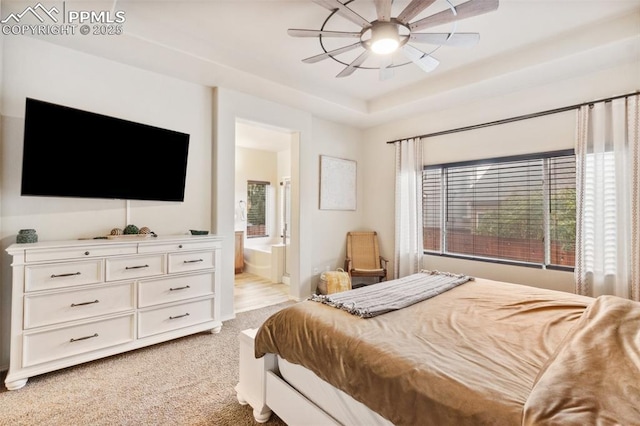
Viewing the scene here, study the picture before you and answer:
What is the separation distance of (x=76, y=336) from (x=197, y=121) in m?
2.35

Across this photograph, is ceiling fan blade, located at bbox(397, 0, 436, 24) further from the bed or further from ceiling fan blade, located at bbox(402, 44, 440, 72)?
the bed

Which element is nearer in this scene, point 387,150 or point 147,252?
point 147,252

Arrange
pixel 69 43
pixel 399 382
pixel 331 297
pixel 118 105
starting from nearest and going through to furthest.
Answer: pixel 399 382
pixel 331 297
pixel 69 43
pixel 118 105

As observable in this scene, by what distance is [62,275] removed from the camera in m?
2.28

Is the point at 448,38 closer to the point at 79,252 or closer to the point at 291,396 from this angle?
the point at 291,396

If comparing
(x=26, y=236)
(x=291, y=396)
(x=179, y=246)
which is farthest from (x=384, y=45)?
(x=26, y=236)

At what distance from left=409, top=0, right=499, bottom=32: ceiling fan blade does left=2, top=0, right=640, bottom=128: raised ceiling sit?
0.42 metres

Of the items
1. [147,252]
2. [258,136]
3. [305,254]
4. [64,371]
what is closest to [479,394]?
[147,252]

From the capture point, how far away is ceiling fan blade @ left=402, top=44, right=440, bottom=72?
238 centimetres

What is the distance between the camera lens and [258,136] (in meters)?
5.62

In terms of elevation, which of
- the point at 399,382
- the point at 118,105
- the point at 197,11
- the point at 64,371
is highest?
the point at 197,11

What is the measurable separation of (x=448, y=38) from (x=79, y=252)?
3.28m

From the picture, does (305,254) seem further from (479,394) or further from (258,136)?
(479,394)

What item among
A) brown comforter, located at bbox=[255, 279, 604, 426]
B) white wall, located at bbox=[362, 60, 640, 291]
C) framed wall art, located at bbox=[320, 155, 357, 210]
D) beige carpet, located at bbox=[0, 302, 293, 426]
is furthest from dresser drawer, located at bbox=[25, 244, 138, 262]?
white wall, located at bbox=[362, 60, 640, 291]
